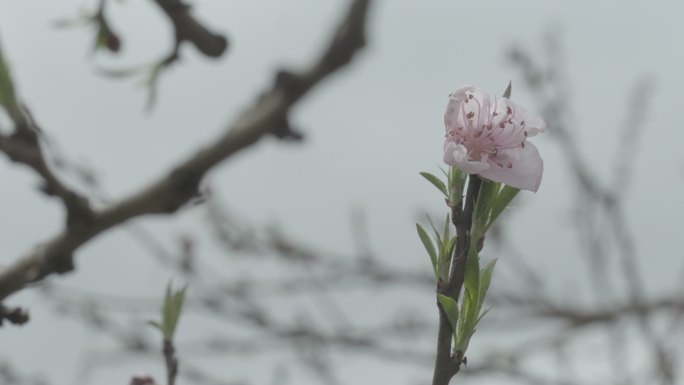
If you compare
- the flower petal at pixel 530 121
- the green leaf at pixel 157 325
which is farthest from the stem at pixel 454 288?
the green leaf at pixel 157 325

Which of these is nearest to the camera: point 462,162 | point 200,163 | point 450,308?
point 200,163

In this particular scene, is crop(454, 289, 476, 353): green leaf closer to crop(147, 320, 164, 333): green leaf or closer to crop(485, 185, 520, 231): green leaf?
crop(485, 185, 520, 231): green leaf

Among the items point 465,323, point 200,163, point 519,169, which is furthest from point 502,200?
point 200,163

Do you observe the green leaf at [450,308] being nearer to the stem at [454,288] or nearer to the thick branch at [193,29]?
the stem at [454,288]

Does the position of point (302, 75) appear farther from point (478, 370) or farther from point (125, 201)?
point (478, 370)

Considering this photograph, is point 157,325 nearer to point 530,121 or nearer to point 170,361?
point 170,361

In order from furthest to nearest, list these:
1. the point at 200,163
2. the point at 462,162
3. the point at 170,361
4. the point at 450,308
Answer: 1. the point at 170,361
2. the point at 462,162
3. the point at 450,308
4. the point at 200,163
